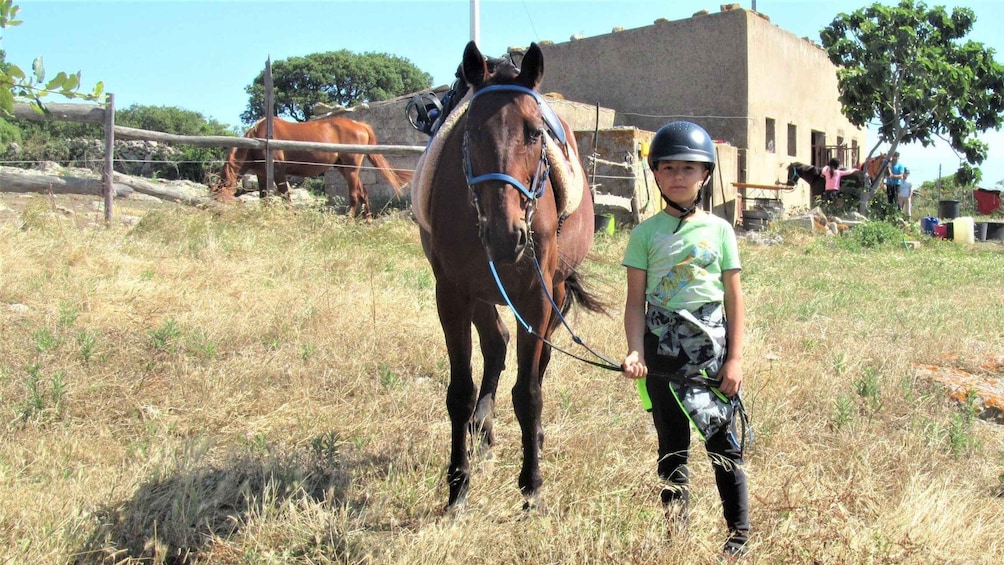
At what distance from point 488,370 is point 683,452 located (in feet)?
4.72

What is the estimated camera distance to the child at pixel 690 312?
2.28m

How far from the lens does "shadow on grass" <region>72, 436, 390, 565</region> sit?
2.32 meters

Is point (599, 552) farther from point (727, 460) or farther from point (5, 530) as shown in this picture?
point (5, 530)

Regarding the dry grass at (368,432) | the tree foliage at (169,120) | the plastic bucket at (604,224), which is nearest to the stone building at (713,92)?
the plastic bucket at (604,224)

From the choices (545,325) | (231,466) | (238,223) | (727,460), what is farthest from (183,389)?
(238,223)

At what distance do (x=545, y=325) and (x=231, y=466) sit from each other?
4.50 ft

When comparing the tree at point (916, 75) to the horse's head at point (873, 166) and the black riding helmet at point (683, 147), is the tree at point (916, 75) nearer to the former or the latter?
the horse's head at point (873, 166)

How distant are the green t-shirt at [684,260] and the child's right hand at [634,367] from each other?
0.23m

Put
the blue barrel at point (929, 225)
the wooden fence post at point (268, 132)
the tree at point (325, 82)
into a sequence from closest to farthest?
the wooden fence post at point (268, 132)
the blue barrel at point (929, 225)
the tree at point (325, 82)

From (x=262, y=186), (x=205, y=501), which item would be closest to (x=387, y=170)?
(x=262, y=186)

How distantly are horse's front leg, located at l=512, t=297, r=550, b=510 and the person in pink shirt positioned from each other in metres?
17.5

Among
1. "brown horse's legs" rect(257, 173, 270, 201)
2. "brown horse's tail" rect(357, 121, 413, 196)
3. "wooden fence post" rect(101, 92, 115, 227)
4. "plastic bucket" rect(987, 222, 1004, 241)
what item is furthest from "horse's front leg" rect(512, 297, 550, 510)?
"plastic bucket" rect(987, 222, 1004, 241)

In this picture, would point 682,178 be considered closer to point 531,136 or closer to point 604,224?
point 531,136

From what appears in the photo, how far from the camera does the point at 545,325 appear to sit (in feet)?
9.69
